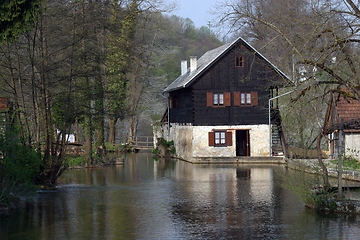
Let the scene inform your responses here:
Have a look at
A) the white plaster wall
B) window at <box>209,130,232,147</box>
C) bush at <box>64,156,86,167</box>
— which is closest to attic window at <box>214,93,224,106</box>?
window at <box>209,130,232,147</box>

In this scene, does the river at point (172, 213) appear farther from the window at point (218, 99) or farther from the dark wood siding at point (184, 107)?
the dark wood siding at point (184, 107)

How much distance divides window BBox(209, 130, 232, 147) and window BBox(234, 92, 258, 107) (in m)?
2.39

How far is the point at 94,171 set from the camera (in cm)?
2842

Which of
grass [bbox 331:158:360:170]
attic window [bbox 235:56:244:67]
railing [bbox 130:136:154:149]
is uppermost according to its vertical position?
attic window [bbox 235:56:244:67]

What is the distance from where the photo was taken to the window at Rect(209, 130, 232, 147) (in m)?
34.2

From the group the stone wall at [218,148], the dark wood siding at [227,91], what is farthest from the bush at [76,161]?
the dark wood siding at [227,91]

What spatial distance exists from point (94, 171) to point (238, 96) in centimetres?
1251

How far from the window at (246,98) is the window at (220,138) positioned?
2.39 metres

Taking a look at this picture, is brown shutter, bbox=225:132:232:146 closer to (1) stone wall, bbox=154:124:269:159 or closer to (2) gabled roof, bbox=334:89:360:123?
(1) stone wall, bbox=154:124:269:159

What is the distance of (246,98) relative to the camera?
34906 mm

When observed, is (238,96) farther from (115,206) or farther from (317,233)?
(317,233)

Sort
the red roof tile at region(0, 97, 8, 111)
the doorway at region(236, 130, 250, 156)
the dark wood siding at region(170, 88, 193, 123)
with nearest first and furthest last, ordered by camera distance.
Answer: the red roof tile at region(0, 97, 8, 111) → the dark wood siding at region(170, 88, 193, 123) → the doorway at region(236, 130, 250, 156)

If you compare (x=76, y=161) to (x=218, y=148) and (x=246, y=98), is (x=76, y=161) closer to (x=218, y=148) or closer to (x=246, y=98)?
(x=218, y=148)

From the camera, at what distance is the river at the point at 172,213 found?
12.1 m
